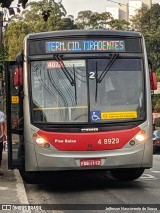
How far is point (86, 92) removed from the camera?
30.5ft

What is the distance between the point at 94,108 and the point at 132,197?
181 centimetres

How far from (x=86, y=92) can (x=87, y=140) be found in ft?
3.05

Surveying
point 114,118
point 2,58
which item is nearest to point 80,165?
point 114,118

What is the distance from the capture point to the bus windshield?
920 cm

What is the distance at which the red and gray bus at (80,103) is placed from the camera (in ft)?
29.7

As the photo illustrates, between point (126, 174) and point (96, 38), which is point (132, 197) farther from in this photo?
point (96, 38)

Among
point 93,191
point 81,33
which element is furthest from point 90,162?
point 81,33

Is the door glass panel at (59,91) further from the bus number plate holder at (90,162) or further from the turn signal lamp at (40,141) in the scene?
the bus number plate holder at (90,162)

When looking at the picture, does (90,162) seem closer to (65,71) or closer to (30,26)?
(65,71)

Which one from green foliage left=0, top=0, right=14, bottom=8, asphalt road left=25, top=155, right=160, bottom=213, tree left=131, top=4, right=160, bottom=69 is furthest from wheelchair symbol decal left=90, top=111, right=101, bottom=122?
tree left=131, top=4, right=160, bottom=69

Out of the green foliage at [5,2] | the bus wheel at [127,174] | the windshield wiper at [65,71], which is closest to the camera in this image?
the green foliage at [5,2]

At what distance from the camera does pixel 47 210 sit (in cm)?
748

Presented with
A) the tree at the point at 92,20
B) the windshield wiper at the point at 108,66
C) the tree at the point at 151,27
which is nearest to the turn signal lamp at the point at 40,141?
the windshield wiper at the point at 108,66

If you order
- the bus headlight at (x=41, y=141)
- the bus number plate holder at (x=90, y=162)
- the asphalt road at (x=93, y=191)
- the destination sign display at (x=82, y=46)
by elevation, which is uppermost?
the destination sign display at (x=82, y=46)
